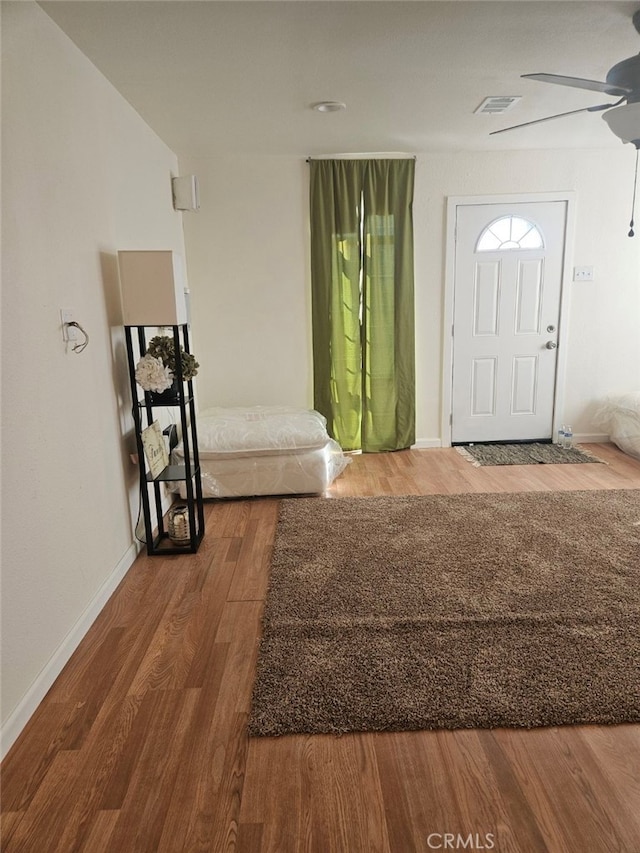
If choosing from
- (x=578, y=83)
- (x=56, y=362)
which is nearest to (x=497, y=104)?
(x=578, y=83)

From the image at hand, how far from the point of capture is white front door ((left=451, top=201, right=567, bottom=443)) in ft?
15.3

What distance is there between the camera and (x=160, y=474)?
303 cm

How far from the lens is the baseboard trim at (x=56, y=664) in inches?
68.7

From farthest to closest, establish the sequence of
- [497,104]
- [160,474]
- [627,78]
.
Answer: [497,104]
[160,474]
[627,78]

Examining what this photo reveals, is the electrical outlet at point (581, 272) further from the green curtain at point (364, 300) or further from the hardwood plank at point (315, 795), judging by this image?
the hardwood plank at point (315, 795)

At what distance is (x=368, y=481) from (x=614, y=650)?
226 centimetres

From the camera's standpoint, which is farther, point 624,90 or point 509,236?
point 509,236

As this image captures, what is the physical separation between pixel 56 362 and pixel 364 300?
2.95 m

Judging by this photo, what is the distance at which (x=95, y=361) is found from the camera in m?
2.54

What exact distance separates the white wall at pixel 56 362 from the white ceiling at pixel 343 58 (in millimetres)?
278

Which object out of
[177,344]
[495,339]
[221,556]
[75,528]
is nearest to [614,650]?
[221,556]

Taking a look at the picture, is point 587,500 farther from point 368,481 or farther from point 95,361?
point 95,361
